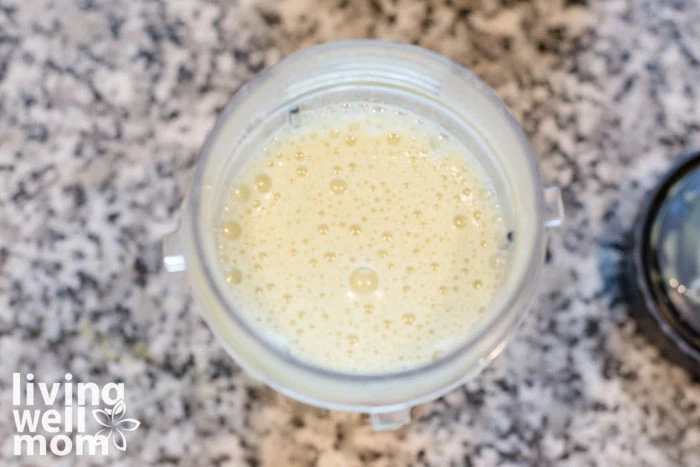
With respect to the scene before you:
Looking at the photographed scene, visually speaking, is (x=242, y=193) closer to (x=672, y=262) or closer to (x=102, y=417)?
(x=102, y=417)

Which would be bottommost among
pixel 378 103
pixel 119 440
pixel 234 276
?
pixel 119 440

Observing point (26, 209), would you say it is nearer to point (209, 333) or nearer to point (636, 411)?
point (209, 333)

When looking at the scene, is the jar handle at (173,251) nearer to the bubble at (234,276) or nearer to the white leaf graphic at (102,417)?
the bubble at (234,276)

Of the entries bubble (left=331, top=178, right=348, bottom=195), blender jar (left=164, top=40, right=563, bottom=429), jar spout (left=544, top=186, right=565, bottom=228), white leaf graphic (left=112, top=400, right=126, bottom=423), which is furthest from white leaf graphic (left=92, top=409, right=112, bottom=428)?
jar spout (left=544, top=186, right=565, bottom=228)

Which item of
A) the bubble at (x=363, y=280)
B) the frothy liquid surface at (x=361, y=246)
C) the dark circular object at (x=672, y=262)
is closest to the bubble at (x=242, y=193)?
the frothy liquid surface at (x=361, y=246)

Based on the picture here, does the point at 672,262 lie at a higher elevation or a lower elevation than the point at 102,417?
higher

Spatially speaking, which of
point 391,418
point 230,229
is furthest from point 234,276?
point 391,418
